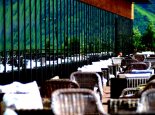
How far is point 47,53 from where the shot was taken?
47.9ft

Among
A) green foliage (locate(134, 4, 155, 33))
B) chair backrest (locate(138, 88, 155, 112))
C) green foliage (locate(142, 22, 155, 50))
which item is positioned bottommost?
green foliage (locate(142, 22, 155, 50))

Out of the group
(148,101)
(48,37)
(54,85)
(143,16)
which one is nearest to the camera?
(148,101)

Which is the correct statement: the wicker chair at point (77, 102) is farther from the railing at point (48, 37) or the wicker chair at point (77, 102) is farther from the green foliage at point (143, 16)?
the green foliage at point (143, 16)

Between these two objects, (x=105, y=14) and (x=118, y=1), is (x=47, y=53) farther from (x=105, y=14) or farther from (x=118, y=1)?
(x=118, y=1)

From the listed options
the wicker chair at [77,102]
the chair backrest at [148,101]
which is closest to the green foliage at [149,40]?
the wicker chair at [77,102]

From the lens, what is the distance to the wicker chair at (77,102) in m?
4.97

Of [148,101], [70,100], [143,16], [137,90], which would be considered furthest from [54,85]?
[143,16]

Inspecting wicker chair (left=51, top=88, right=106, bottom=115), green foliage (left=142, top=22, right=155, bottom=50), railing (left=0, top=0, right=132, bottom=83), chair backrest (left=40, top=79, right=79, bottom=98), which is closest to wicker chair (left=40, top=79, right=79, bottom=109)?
chair backrest (left=40, top=79, right=79, bottom=98)

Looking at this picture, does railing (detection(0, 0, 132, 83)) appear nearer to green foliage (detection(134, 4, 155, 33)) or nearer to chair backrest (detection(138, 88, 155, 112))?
chair backrest (detection(138, 88, 155, 112))

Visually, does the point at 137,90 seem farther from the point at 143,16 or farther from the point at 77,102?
the point at 143,16

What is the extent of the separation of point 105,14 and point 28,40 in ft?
45.0

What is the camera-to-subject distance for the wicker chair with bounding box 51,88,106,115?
4969 millimetres

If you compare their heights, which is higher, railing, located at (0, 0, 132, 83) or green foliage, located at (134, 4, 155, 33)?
green foliage, located at (134, 4, 155, 33)

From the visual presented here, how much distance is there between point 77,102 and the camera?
5039 mm
